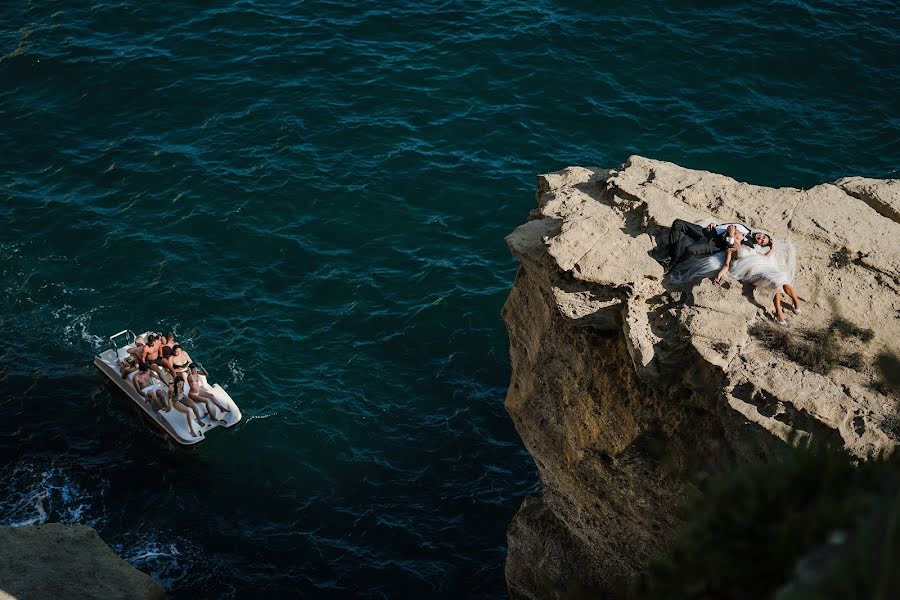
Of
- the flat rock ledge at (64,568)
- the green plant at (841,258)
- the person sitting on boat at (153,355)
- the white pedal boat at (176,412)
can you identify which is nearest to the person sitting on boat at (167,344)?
the person sitting on boat at (153,355)

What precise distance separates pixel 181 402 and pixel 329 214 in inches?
319

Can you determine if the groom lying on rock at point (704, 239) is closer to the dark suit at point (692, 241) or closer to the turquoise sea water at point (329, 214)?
the dark suit at point (692, 241)

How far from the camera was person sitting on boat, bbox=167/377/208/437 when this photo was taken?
24516 millimetres

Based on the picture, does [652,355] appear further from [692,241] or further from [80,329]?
[80,329]

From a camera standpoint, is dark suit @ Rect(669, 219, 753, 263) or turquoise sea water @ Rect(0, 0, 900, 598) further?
turquoise sea water @ Rect(0, 0, 900, 598)

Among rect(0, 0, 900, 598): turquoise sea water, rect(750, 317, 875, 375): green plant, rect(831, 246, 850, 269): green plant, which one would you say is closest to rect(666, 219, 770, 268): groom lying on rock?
rect(831, 246, 850, 269): green plant

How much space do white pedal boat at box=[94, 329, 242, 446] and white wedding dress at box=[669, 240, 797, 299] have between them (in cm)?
1324

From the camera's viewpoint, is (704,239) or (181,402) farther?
(181,402)

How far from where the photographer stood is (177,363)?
25000 mm

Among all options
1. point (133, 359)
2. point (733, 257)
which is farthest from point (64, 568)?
point (733, 257)

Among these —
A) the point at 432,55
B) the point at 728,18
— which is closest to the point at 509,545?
the point at 432,55

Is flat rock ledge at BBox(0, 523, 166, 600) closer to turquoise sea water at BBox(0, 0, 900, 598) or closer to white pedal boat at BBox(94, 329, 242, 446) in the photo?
turquoise sea water at BBox(0, 0, 900, 598)

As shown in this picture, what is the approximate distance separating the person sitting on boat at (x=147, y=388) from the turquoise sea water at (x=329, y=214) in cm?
84

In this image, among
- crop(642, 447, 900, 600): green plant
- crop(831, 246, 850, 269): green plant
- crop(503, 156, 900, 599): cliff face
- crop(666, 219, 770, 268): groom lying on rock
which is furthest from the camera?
crop(831, 246, 850, 269): green plant
